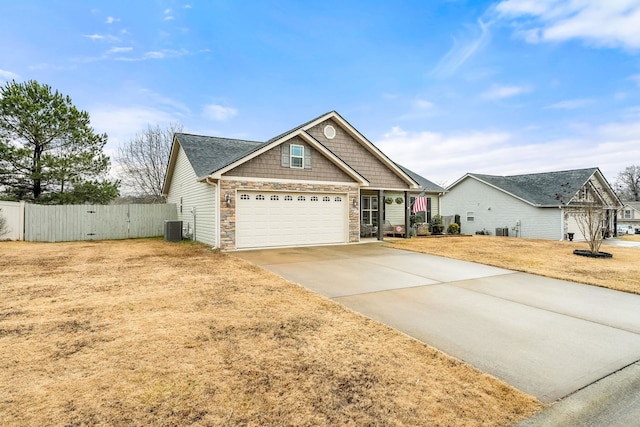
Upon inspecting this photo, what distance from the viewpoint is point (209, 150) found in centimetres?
1656

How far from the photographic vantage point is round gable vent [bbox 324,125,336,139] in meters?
16.5

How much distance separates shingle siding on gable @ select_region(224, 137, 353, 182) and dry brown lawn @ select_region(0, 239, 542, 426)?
283 inches

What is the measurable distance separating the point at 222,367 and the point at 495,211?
25309mm

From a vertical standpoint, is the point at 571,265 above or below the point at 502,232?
below

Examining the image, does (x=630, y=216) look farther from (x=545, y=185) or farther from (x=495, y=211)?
(x=495, y=211)

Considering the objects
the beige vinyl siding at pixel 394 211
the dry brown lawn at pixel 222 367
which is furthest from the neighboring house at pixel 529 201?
the dry brown lawn at pixel 222 367

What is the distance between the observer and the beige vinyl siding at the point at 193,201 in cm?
1279

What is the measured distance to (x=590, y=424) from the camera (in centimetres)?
254

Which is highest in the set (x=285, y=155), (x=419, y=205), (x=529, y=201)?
→ (x=285, y=155)

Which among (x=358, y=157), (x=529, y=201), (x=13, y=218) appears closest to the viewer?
(x=13, y=218)

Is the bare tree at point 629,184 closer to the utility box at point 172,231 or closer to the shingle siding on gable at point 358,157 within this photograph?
the shingle siding on gable at point 358,157

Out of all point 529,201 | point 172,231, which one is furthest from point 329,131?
point 529,201

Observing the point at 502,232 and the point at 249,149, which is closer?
the point at 249,149

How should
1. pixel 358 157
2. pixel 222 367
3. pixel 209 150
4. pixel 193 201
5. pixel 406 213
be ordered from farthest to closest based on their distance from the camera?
pixel 406 213, pixel 358 157, pixel 209 150, pixel 193 201, pixel 222 367
